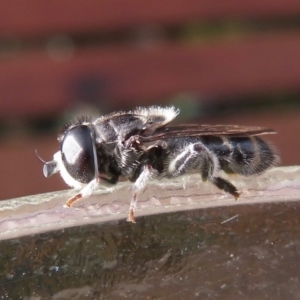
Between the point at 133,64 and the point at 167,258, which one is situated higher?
the point at 167,258

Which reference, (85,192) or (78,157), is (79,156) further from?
(85,192)

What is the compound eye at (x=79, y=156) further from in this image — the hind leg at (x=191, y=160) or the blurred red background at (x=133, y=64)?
the blurred red background at (x=133, y=64)

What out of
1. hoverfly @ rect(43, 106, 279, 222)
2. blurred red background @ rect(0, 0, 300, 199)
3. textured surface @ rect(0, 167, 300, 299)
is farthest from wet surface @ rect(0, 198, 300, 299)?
blurred red background @ rect(0, 0, 300, 199)

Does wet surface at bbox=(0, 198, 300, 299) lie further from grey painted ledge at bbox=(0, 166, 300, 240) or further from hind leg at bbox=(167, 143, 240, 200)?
hind leg at bbox=(167, 143, 240, 200)

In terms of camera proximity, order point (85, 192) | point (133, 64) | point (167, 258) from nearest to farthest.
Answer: point (167, 258)
point (85, 192)
point (133, 64)

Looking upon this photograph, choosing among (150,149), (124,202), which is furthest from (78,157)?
(124,202)

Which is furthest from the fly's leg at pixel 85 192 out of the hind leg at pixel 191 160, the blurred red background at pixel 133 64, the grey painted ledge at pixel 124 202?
the blurred red background at pixel 133 64
